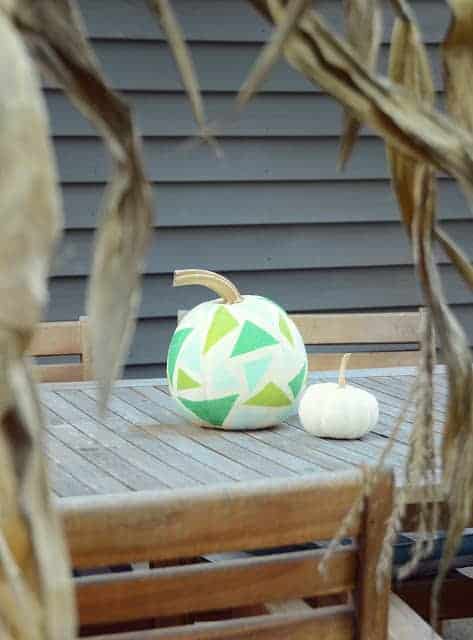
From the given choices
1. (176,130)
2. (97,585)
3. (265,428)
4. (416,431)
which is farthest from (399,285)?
(416,431)

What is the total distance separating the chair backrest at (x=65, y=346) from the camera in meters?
2.48

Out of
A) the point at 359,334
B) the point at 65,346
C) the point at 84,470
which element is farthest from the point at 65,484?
the point at 359,334

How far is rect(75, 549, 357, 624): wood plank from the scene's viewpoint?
3.34 ft

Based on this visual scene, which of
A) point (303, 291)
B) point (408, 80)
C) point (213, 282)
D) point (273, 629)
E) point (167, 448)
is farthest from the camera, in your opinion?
point (303, 291)

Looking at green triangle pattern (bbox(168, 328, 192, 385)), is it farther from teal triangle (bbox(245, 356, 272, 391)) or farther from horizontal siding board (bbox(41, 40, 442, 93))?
horizontal siding board (bbox(41, 40, 442, 93))

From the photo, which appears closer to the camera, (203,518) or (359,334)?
(203,518)

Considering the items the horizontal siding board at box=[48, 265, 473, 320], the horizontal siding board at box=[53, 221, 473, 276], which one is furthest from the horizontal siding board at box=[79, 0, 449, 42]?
the horizontal siding board at box=[48, 265, 473, 320]

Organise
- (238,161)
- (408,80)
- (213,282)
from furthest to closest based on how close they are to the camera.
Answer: (238,161) < (213,282) < (408,80)

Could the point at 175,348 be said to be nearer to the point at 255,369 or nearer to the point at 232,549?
the point at 255,369

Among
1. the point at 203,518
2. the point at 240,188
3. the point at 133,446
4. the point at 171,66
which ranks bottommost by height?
the point at 133,446

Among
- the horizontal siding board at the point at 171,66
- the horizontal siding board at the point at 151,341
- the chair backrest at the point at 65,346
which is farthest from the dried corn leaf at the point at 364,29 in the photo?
the horizontal siding board at the point at 151,341

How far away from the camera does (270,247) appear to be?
3553 mm

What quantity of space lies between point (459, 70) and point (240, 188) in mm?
3193

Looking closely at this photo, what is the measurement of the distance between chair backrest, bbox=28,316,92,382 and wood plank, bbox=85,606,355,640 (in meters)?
1.39
